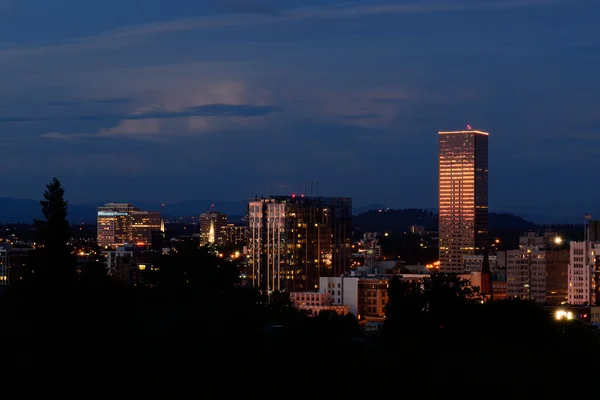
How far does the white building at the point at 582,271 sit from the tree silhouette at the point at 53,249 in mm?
93811

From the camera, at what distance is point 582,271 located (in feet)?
427

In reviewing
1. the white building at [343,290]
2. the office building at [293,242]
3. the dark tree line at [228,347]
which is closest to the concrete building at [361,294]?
the white building at [343,290]

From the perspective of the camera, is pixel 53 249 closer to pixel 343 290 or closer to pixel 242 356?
pixel 242 356

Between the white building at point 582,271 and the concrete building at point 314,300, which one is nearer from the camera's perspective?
the concrete building at point 314,300

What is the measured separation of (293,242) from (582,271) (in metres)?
26.8

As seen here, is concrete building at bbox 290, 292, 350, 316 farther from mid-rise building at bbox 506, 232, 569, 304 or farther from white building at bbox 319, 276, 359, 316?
mid-rise building at bbox 506, 232, 569, 304

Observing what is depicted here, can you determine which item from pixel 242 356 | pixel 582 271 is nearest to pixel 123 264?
pixel 582 271

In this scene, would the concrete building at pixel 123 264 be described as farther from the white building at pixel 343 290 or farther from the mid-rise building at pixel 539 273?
the mid-rise building at pixel 539 273

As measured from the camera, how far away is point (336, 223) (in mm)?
139750

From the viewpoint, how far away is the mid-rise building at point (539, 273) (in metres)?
137

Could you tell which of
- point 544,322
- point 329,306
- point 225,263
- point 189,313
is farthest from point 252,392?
point 329,306

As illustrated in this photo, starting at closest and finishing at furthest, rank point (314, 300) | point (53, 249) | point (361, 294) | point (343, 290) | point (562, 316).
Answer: point (53, 249)
point (562, 316)
point (314, 300)
point (361, 294)
point (343, 290)

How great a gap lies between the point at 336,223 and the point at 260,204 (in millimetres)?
7903

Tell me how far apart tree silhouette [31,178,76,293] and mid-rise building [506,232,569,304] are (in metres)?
99.8
